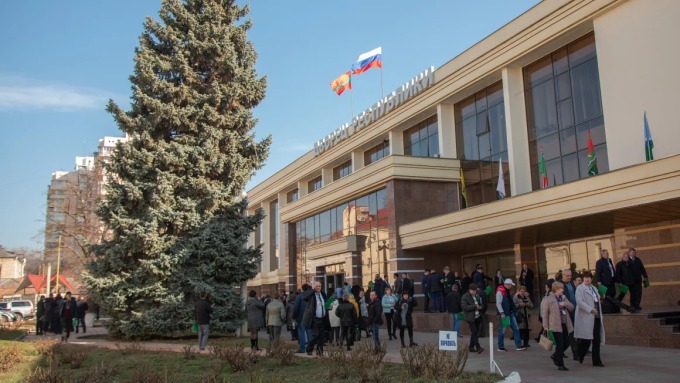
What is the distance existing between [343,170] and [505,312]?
27283 millimetres

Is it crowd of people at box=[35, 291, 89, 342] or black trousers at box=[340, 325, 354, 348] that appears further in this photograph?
crowd of people at box=[35, 291, 89, 342]

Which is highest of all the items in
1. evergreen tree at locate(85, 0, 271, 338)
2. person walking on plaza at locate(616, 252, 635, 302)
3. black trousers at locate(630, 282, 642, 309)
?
evergreen tree at locate(85, 0, 271, 338)

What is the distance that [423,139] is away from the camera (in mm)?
32312

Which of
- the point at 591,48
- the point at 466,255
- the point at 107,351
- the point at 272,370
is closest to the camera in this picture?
the point at 272,370

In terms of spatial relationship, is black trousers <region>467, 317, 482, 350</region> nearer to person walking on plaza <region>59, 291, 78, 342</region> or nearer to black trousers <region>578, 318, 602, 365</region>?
black trousers <region>578, 318, 602, 365</region>

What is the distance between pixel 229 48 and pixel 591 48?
14.4 m

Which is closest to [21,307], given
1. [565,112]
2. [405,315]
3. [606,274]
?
[405,315]

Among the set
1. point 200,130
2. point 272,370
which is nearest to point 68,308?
point 200,130

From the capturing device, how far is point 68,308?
2475 centimetres

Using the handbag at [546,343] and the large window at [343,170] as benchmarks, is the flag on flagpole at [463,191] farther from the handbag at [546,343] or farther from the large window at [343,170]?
the handbag at [546,343]

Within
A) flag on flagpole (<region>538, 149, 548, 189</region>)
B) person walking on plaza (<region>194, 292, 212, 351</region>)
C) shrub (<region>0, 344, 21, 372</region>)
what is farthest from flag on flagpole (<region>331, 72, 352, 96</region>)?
shrub (<region>0, 344, 21, 372</region>)

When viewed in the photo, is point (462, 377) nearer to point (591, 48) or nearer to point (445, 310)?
point (445, 310)

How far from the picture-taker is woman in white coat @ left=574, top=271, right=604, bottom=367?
11266mm

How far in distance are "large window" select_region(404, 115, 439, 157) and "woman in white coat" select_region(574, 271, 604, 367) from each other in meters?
19.6
